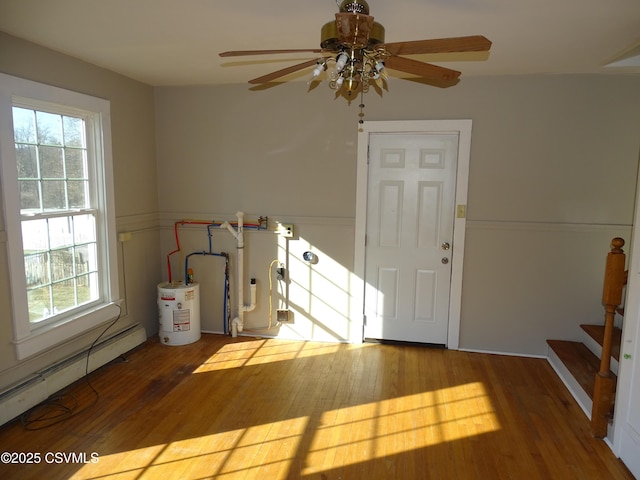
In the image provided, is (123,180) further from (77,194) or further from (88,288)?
A: (88,288)

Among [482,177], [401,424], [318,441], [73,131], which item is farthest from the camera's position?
[482,177]

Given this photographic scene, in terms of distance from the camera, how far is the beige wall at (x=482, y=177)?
3.51 meters

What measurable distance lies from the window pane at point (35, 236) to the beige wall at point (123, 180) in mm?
207

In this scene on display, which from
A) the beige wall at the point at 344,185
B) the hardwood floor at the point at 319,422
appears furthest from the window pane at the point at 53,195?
the hardwood floor at the point at 319,422

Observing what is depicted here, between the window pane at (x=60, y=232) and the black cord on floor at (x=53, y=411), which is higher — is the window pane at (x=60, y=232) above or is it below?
above

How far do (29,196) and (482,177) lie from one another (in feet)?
11.4

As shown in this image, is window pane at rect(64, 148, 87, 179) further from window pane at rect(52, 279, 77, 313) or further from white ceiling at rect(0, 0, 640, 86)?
window pane at rect(52, 279, 77, 313)

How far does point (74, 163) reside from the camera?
3283 millimetres

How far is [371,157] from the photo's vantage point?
387cm

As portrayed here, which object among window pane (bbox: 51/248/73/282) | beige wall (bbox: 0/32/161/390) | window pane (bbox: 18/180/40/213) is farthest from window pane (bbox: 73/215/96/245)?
window pane (bbox: 18/180/40/213)

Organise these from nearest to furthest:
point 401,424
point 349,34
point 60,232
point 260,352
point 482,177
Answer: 1. point 349,34
2. point 401,424
3. point 60,232
4. point 482,177
5. point 260,352

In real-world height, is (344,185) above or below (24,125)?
below

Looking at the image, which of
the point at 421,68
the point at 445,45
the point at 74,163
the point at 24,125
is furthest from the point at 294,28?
the point at 74,163

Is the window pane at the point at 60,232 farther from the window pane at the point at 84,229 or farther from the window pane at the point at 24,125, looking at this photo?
the window pane at the point at 24,125
